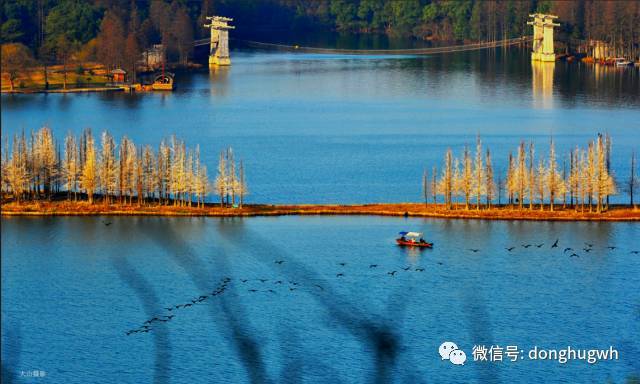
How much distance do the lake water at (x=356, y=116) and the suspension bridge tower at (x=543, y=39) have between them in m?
2.35

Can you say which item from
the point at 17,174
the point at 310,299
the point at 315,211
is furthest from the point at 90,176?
the point at 310,299

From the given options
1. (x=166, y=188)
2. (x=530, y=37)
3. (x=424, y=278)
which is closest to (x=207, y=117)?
(x=166, y=188)

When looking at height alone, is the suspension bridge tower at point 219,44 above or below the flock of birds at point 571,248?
above

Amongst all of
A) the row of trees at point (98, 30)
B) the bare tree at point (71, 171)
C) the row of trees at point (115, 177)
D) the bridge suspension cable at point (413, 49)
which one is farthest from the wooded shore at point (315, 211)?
the bridge suspension cable at point (413, 49)

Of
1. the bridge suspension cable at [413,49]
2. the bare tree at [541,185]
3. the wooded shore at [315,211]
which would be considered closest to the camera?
the wooded shore at [315,211]

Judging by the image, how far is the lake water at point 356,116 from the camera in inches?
2552

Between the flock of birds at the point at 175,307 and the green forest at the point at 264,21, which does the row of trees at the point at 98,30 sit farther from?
the flock of birds at the point at 175,307

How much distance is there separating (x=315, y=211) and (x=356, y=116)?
106 feet

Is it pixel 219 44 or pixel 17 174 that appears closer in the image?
pixel 17 174

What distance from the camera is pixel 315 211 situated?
179 feet

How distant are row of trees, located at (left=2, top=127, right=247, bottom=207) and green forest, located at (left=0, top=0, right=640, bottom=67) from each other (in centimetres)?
471

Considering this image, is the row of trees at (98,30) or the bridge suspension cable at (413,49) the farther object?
the bridge suspension cable at (413,49)

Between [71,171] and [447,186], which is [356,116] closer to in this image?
[447,186]

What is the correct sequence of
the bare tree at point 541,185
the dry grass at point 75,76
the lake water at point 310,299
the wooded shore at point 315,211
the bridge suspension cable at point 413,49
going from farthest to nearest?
the bridge suspension cable at point 413,49, the dry grass at point 75,76, the bare tree at point 541,185, the wooded shore at point 315,211, the lake water at point 310,299
